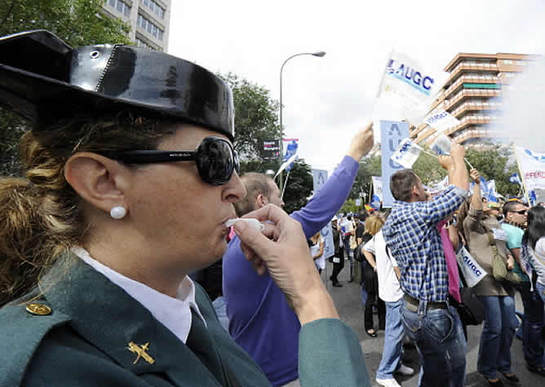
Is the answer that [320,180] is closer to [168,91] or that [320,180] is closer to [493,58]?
[168,91]

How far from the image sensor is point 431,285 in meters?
2.87

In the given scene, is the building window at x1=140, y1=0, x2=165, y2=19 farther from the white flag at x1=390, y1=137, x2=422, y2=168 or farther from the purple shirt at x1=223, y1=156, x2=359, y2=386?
the purple shirt at x1=223, y1=156, x2=359, y2=386

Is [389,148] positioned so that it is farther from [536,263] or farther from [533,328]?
[533,328]

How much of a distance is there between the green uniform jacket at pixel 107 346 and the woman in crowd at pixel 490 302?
3.85m

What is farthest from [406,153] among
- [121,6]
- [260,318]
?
[121,6]

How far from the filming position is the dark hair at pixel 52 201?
86 centimetres

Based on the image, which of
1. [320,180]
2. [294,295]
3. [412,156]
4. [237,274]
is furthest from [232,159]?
[320,180]

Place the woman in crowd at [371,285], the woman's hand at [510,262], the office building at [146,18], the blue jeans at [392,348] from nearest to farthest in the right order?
the blue jeans at [392,348]
the woman's hand at [510,262]
the woman in crowd at [371,285]
the office building at [146,18]

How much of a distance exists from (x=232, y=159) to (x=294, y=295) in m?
0.44

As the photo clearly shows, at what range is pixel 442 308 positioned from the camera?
285 cm

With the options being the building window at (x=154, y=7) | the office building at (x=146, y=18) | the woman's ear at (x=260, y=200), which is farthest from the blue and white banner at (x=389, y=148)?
the building window at (x=154, y=7)

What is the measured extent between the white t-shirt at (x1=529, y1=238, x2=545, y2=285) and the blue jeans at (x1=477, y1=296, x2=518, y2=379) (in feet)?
1.41

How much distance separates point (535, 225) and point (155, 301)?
15.2 ft

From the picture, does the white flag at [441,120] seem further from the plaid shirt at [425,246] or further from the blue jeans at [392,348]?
the blue jeans at [392,348]
